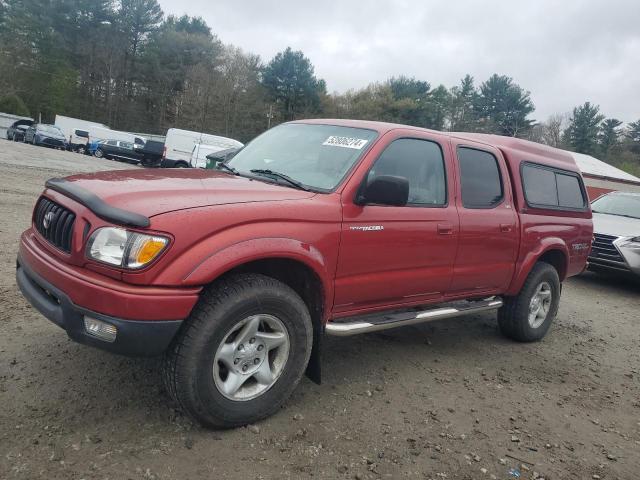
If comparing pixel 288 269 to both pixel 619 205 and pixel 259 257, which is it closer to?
pixel 259 257

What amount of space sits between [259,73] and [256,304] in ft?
166

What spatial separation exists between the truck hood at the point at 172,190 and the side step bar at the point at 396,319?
89 cm

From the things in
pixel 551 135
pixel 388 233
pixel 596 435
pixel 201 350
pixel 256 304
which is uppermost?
pixel 551 135

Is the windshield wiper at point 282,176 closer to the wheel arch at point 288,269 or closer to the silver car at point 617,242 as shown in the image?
the wheel arch at point 288,269

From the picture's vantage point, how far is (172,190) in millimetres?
2838

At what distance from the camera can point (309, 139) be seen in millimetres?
3893

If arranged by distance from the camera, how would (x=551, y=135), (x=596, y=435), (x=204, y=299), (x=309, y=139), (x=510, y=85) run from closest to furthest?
1. (x=204, y=299)
2. (x=596, y=435)
3. (x=309, y=139)
4. (x=510, y=85)
5. (x=551, y=135)

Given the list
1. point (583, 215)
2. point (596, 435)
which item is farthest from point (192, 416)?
point (583, 215)

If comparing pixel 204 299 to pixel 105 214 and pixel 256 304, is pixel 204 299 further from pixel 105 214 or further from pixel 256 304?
pixel 105 214

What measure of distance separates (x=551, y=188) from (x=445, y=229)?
203cm

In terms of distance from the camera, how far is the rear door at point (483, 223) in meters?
4.13

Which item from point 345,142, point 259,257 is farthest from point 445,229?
point 259,257

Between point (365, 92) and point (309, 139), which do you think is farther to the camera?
point (365, 92)

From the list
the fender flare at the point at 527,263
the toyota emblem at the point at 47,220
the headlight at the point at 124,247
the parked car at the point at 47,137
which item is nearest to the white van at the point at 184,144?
the parked car at the point at 47,137
